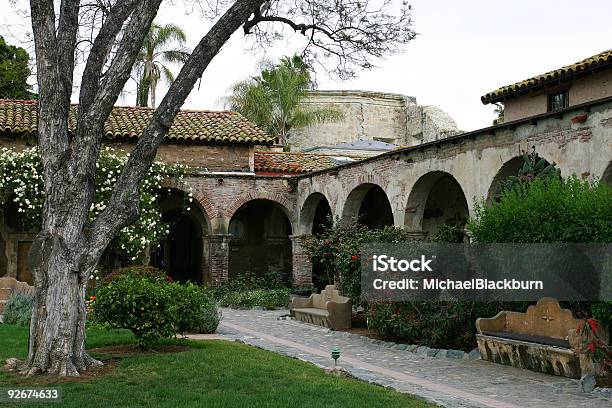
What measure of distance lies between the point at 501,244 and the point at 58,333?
20.9 feet

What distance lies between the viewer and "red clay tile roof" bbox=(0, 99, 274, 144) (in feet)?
71.2

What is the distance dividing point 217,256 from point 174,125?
14.5 feet

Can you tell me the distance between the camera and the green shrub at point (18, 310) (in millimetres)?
14922

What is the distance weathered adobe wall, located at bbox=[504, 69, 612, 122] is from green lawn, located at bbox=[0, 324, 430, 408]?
9.25 meters

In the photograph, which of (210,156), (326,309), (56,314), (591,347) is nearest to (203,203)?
(210,156)

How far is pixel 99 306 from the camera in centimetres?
1030

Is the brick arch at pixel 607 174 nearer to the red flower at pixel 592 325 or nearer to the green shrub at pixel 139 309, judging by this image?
the red flower at pixel 592 325

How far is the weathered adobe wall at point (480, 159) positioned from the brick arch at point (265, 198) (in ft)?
7.92

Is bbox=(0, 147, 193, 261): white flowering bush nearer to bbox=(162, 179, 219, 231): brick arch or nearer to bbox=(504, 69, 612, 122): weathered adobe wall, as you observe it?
bbox=(162, 179, 219, 231): brick arch

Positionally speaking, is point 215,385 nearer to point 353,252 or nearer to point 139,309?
point 139,309

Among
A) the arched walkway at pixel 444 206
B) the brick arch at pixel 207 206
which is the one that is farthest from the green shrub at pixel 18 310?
the arched walkway at pixel 444 206

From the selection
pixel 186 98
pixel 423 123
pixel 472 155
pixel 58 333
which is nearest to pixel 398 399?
pixel 58 333

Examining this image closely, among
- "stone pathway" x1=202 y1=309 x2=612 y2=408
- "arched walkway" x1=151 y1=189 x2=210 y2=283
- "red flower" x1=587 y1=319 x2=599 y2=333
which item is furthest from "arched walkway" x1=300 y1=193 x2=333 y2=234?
"red flower" x1=587 y1=319 x2=599 y2=333

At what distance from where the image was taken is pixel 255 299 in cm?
2080
